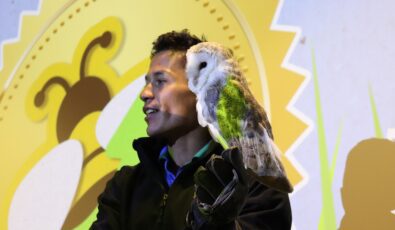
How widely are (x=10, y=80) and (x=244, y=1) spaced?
67cm

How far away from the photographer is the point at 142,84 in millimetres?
1145

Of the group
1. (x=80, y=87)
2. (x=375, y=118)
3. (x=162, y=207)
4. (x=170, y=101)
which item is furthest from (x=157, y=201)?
(x=80, y=87)

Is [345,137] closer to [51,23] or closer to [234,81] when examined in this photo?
Answer: [234,81]

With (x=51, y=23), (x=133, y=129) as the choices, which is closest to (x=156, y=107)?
(x=133, y=129)

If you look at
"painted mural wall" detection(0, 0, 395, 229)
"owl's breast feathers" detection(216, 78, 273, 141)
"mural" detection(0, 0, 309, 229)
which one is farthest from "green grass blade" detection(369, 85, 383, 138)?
"owl's breast feathers" detection(216, 78, 273, 141)

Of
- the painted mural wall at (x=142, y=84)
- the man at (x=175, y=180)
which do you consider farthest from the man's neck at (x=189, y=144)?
the painted mural wall at (x=142, y=84)

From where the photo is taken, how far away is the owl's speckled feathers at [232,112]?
522 millimetres

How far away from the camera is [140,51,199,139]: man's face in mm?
677

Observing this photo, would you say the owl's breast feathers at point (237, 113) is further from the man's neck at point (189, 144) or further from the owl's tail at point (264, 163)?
the man's neck at point (189, 144)

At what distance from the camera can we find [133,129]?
114 centimetres

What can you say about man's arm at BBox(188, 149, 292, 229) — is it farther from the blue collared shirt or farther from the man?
the blue collared shirt

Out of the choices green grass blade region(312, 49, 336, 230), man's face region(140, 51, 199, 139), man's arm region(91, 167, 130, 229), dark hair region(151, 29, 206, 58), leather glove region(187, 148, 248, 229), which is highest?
dark hair region(151, 29, 206, 58)

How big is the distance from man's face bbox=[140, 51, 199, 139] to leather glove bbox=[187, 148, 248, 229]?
16 cm

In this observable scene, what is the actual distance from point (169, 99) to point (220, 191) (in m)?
0.18
